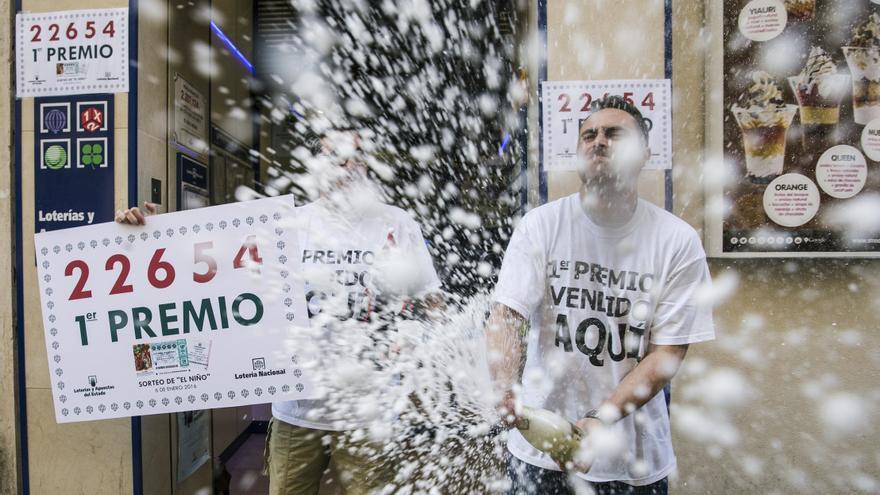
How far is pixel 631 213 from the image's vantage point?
1.84 m

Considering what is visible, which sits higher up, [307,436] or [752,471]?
[307,436]

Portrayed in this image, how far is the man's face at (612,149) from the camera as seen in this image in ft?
5.87

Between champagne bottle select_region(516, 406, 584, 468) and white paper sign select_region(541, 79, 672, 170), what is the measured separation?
1137 mm

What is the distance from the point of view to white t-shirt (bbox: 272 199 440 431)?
2068 mm

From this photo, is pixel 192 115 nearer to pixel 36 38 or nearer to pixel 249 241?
pixel 36 38

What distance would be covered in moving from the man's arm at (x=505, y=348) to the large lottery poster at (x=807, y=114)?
1.26 metres

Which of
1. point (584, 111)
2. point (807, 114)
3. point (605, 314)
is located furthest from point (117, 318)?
point (807, 114)

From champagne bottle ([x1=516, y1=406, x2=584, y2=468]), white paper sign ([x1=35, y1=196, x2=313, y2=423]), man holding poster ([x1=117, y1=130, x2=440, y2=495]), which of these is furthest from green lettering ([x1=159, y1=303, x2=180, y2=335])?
champagne bottle ([x1=516, y1=406, x2=584, y2=468])

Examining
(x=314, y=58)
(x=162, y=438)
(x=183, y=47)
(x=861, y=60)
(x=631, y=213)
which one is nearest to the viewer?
(x=631, y=213)

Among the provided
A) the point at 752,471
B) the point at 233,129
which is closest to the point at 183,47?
the point at 233,129

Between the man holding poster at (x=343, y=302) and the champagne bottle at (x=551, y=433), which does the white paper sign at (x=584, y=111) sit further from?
the champagne bottle at (x=551, y=433)

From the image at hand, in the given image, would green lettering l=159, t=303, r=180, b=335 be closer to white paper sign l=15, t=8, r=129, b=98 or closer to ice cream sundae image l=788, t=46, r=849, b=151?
white paper sign l=15, t=8, r=129, b=98

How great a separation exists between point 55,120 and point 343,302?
1.55 metres

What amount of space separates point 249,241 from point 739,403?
2174 mm
